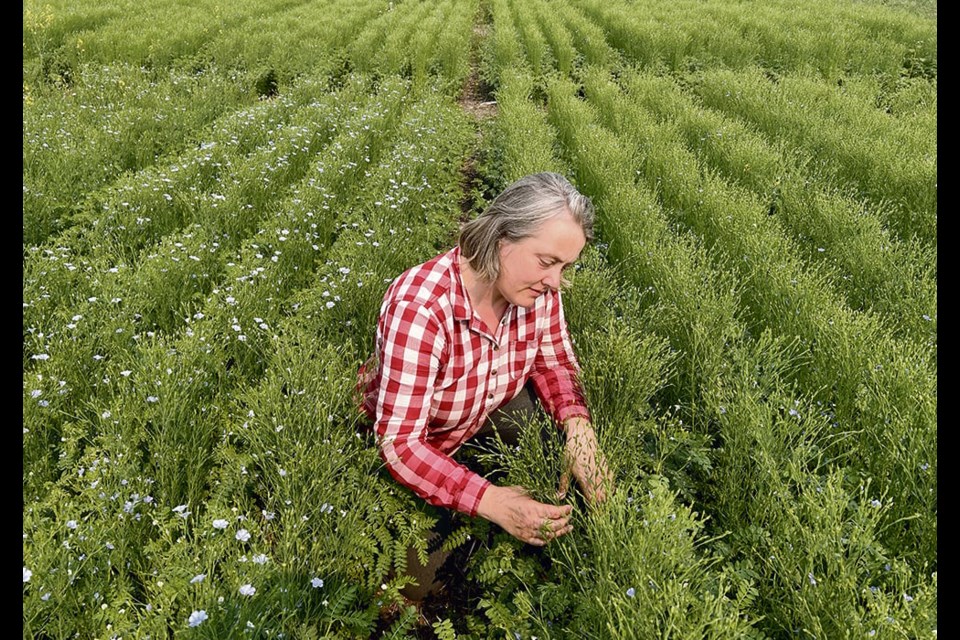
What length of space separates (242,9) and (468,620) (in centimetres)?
1759

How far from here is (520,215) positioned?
6.25 feet

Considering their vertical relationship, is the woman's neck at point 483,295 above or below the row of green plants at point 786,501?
above

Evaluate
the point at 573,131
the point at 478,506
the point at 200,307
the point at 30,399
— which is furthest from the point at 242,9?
the point at 478,506

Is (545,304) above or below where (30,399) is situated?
above

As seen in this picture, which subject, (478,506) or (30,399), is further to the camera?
(30,399)

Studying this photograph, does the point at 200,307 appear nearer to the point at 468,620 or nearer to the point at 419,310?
the point at 419,310

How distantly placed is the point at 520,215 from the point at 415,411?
0.76 m

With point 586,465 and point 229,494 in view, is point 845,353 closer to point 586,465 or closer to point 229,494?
point 586,465

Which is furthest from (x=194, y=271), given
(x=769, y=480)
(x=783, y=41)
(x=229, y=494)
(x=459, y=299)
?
(x=783, y=41)

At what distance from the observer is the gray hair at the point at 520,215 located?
6.22 ft

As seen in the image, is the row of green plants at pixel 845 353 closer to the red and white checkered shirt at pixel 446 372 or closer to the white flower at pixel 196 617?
the red and white checkered shirt at pixel 446 372

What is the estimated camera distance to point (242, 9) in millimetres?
15516

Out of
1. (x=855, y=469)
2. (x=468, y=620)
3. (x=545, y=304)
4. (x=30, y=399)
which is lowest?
(x=468, y=620)

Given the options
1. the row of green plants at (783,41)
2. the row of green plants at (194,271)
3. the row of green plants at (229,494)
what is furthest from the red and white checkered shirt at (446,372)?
the row of green plants at (783,41)
